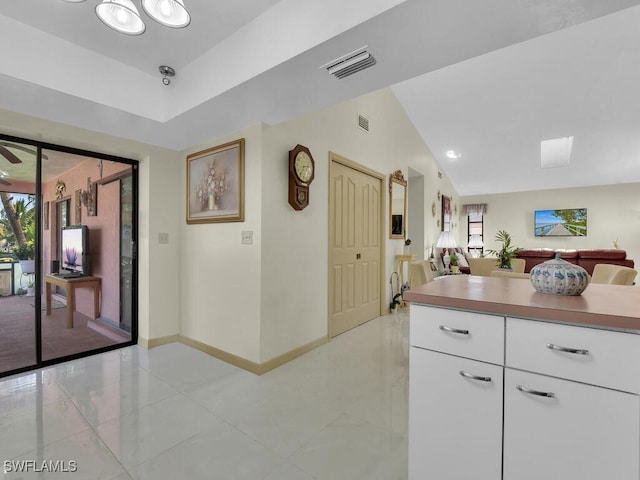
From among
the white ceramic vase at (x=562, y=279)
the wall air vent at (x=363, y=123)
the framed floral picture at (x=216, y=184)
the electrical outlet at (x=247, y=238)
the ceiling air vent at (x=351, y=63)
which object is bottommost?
the white ceramic vase at (x=562, y=279)

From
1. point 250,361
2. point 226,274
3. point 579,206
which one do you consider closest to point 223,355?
point 250,361

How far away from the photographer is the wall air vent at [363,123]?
3953mm

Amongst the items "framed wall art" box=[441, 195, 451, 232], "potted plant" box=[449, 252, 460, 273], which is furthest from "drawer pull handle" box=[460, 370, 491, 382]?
"framed wall art" box=[441, 195, 451, 232]

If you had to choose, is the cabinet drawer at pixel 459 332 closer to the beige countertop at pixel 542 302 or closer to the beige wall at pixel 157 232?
the beige countertop at pixel 542 302

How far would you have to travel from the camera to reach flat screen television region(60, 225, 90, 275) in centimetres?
332

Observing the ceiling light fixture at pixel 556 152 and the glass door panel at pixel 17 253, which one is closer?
the glass door panel at pixel 17 253

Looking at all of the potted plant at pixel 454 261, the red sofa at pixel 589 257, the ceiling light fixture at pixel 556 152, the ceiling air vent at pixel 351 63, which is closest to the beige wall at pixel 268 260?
the ceiling air vent at pixel 351 63

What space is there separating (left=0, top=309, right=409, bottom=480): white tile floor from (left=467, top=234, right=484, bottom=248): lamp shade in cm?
826

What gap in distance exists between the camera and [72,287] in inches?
133

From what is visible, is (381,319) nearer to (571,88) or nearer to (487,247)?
(571,88)

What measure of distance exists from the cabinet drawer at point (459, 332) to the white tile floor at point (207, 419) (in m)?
0.78

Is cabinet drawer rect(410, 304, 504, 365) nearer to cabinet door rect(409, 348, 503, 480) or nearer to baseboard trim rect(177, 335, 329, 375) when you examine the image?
cabinet door rect(409, 348, 503, 480)

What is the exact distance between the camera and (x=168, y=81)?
2.40 metres

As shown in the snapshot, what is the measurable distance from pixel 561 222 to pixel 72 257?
11.2 m
